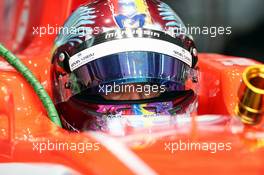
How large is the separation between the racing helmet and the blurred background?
3.76 ft

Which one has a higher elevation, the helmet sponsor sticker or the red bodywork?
the helmet sponsor sticker

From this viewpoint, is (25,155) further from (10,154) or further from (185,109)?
(185,109)

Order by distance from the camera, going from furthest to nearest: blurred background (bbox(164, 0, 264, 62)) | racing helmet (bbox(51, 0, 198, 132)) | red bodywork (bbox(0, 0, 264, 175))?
1. blurred background (bbox(164, 0, 264, 62))
2. racing helmet (bbox(51, 0, 198, 132))
3. red bodywork (bbox(0, 0, 264, 175))

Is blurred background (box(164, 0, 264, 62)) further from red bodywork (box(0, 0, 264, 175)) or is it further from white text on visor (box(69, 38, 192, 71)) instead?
white text on visor (box(69, 38, 192, 71))

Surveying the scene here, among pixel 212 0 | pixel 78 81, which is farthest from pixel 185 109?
pixel 212 0

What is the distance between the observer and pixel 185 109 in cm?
99

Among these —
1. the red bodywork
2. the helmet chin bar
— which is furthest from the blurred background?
the helmet chin bar

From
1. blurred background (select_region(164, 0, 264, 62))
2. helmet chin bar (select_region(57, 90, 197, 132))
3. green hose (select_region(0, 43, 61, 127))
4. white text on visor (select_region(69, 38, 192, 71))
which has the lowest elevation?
blurred background (select_region(164, 0, 264, 62))

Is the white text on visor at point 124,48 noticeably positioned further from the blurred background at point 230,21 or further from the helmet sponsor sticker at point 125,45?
the blurred background at point 230,21

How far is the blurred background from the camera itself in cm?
213

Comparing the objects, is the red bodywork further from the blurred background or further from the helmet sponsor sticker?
the blurred background

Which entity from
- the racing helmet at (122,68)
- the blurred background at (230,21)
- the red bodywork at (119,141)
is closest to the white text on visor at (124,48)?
the racing helmet at (122,68)

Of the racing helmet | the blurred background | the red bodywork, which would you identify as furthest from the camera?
the blurred background

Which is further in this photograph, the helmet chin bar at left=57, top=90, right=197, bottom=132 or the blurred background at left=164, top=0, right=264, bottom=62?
the blurred background at left=164, top=0, right=264, bottom=62
